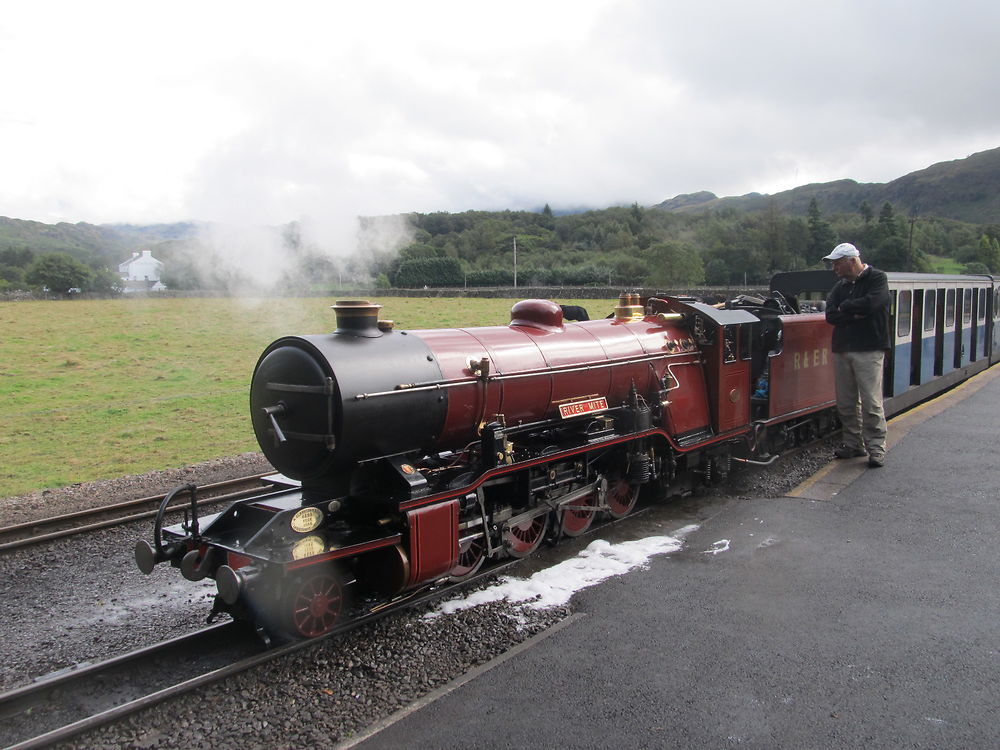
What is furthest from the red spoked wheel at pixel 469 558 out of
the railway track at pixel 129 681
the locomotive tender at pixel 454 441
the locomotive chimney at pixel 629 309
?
the locomotive chimney at pixel 629 309

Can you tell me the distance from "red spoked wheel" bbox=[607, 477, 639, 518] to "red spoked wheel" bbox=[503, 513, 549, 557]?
107 centimetres

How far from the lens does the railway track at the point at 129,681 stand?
13.6 ft

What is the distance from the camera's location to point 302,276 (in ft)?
39.0

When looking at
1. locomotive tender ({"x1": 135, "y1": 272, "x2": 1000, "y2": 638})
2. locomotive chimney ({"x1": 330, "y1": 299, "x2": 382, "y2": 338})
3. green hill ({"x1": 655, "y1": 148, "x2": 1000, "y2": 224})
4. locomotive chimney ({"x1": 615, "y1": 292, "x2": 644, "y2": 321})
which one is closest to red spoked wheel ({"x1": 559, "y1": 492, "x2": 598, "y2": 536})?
locomotive tender ({"x1": 135, "y1": 272, "x2": 1000, "y2": 638})

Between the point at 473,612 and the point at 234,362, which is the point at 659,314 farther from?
the point at 234,362

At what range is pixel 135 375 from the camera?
19.6 metres

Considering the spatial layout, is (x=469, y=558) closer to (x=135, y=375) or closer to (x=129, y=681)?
(x=129, y=681)

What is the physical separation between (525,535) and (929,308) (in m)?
11.3

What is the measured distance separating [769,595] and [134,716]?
466cm

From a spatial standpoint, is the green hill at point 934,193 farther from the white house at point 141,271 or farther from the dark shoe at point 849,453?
the dark shoe at point 849,453

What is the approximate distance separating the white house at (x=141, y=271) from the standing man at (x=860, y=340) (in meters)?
14.9

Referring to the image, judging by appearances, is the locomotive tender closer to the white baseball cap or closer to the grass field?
the white baseball cap

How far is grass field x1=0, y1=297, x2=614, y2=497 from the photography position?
12.3 meters

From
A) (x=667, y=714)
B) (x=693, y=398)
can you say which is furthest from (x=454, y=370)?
(x=693, y=398)
